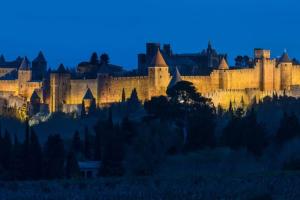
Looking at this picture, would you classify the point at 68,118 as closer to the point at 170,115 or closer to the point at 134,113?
the point at 134,113

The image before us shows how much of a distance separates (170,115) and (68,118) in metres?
23.3

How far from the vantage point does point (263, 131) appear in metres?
43.4

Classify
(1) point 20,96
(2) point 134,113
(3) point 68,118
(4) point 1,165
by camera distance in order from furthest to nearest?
1. (1) point 20,96
2. (3) point 68,118
3. (2) point 134,113
4. (4) point 1,165

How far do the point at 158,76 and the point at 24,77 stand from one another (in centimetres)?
1143

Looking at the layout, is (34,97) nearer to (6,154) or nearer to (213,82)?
(213,82)

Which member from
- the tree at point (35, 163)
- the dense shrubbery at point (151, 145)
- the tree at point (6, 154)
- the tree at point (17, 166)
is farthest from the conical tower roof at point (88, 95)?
the tree at point (35, 163)

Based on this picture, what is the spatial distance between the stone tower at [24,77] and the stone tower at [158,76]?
9386 mm

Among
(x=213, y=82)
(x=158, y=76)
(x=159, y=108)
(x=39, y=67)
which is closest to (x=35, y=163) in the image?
(x=159, y=108)

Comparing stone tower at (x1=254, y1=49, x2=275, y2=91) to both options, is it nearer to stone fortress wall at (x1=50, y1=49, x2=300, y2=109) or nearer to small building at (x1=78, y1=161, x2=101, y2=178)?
stone fortress wall at (x1=50, y1=49, x2=300, y2=109)

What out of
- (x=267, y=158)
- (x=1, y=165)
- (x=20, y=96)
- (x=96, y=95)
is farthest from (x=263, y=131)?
(x=20, y=96)

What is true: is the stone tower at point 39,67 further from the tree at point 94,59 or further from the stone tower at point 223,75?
the stone tower at point 223,75

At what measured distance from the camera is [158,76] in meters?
72.9

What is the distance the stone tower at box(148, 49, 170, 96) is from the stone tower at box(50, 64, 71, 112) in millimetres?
4840

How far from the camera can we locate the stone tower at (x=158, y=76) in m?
72.3
